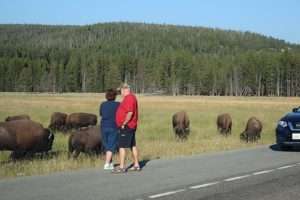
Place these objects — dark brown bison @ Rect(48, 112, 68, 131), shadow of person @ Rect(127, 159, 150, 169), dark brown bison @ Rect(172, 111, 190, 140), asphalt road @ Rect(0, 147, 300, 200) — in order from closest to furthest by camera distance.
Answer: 1. asphalt road @ Rect(0, 147, 300, 200)
2. shadow of person @ Rect(127, 159, 150, 169)
3. dark brown bison @ Rect(172, 111, 190, 140)
4. dark brown bison @ Rect(48, 112, 68, 131)

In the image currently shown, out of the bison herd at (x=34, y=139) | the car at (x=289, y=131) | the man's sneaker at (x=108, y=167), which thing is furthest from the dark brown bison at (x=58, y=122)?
the man's sneaker at (x=108, y=167)

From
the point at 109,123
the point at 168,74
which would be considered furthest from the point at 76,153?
the point at 168,74

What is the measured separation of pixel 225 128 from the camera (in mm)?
27578

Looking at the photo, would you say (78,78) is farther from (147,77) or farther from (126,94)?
(126,94)

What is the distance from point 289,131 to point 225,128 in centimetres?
1054

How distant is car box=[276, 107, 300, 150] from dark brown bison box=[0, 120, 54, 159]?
7152 millimetres

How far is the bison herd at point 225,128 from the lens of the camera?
75.7 ft

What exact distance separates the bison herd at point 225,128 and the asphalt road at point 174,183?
28.3 feet

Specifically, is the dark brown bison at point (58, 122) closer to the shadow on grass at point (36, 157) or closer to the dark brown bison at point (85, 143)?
the shadow on grass at point (36, 157)

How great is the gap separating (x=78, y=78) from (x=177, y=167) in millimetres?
155767

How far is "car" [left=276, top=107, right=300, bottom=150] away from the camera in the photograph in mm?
16922

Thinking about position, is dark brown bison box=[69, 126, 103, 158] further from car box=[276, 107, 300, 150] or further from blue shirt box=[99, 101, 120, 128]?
car box=[276, 107, 300, 150]

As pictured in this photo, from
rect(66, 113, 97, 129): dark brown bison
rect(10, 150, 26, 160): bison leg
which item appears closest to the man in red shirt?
rect(10, 150, 26, 160): bison leg

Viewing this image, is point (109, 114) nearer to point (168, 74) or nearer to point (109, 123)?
point (109, 123)
